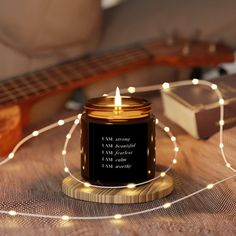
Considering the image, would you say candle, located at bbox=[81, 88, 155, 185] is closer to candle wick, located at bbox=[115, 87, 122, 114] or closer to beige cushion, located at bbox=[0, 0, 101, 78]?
candle wick, located at bbox=[115, 87, 122, 114]

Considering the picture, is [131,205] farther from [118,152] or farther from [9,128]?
[9,128]

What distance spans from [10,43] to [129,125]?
0.61m

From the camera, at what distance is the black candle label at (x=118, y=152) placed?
0.67 meters

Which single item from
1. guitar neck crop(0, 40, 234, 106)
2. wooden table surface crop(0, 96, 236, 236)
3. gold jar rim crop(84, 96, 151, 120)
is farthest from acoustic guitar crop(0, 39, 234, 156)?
gold jar rim crop(84, 96, 151, 120)

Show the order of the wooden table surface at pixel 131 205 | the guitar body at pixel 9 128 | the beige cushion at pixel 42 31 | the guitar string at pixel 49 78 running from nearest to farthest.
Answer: the wooden table surface at pixel 131 205 → the guitar body at pixel 9 128 → the guitar string at pixel 49 78 → the beige cushion at pixel 42 31

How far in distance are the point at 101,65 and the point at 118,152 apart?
557 mm

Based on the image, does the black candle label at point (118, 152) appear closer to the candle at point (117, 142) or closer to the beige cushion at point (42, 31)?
the candle at point (117, 142)

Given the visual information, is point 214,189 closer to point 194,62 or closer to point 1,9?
point 194,62

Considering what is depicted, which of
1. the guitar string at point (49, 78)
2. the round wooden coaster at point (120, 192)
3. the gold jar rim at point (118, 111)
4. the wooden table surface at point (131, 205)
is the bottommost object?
the wooden table surface at point (131, 205)

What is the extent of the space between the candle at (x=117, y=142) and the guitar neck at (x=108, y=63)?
16.3 inches

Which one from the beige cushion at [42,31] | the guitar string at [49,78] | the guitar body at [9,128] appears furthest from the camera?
the beige cushion at [42,31]

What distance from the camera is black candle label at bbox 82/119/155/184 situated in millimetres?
674

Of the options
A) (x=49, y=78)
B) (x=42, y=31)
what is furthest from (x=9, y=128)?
(x=42, y=31)

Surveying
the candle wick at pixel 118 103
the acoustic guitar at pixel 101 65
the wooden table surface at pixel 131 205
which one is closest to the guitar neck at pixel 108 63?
the acoustic guitar at pixel 101 65
